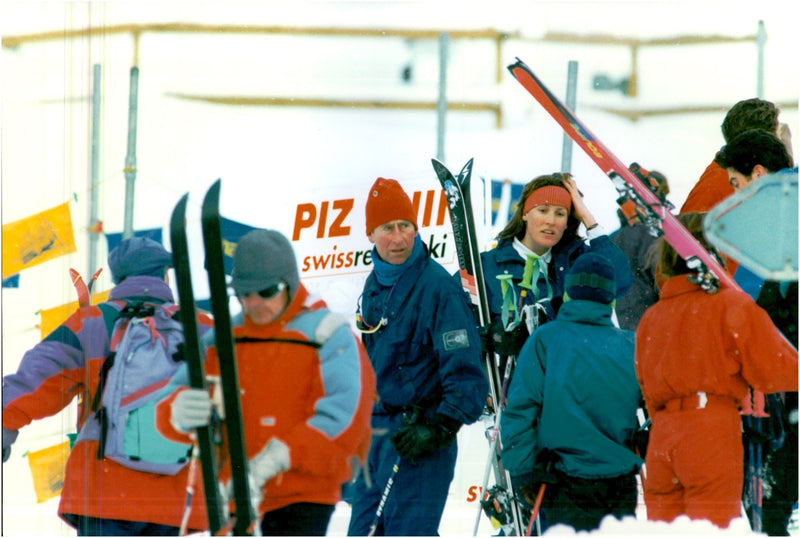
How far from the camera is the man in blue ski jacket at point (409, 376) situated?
4074 mm

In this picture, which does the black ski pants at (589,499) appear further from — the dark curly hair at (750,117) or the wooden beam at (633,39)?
the wooden beam at (633,39)

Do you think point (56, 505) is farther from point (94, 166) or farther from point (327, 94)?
point (327, 94)

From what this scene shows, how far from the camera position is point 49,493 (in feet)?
13.7

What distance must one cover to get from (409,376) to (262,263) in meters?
0.64

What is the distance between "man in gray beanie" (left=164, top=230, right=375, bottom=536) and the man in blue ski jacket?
198mm

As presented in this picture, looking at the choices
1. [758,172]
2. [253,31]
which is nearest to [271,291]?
[253,31]

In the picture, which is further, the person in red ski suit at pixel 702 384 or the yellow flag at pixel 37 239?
the yellow flag at pixel 37 239

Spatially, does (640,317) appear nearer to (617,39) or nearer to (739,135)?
(739,135)

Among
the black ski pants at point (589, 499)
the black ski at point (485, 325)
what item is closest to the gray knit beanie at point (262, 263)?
the black ski at point (485, 325)

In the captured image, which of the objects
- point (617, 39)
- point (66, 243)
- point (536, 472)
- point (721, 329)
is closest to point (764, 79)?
point (617, 39)

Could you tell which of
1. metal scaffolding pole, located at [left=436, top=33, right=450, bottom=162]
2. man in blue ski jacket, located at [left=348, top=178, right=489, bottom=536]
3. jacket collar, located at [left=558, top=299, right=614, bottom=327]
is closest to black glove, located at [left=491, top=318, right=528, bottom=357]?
man in blue ski jacket, located at [left=348, top=178, right=489, bottom=536]

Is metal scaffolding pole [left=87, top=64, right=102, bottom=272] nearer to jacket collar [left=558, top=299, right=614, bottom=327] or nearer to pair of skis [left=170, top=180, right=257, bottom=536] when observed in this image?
pair of skis [left=170, top=180, right=257, bottom=536]

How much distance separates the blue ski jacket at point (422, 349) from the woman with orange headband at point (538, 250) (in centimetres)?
20

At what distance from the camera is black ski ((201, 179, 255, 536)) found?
3.82m
